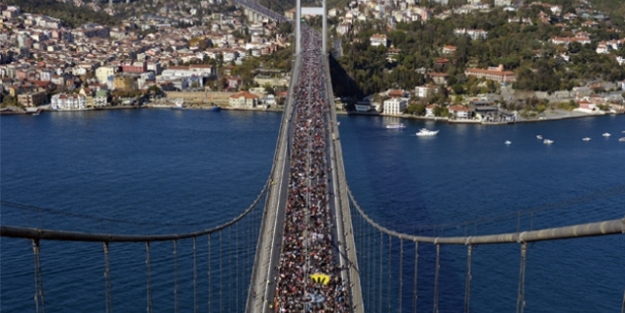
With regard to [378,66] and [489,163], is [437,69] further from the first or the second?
[489,163]

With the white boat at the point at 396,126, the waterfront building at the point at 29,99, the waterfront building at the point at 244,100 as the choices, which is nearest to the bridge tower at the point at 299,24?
the waterfront building at the point at 244,100

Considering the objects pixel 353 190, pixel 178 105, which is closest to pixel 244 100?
pixel 178 105

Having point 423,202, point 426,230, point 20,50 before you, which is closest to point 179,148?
point 423,202

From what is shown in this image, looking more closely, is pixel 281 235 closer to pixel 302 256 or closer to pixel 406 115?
pixel 302 256

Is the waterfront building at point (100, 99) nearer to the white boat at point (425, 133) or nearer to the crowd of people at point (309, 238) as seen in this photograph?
the white boat at point (425, 133)

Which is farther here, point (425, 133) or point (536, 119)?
point (536, 119)

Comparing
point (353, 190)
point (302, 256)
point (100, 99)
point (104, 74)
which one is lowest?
point (353, 190)
